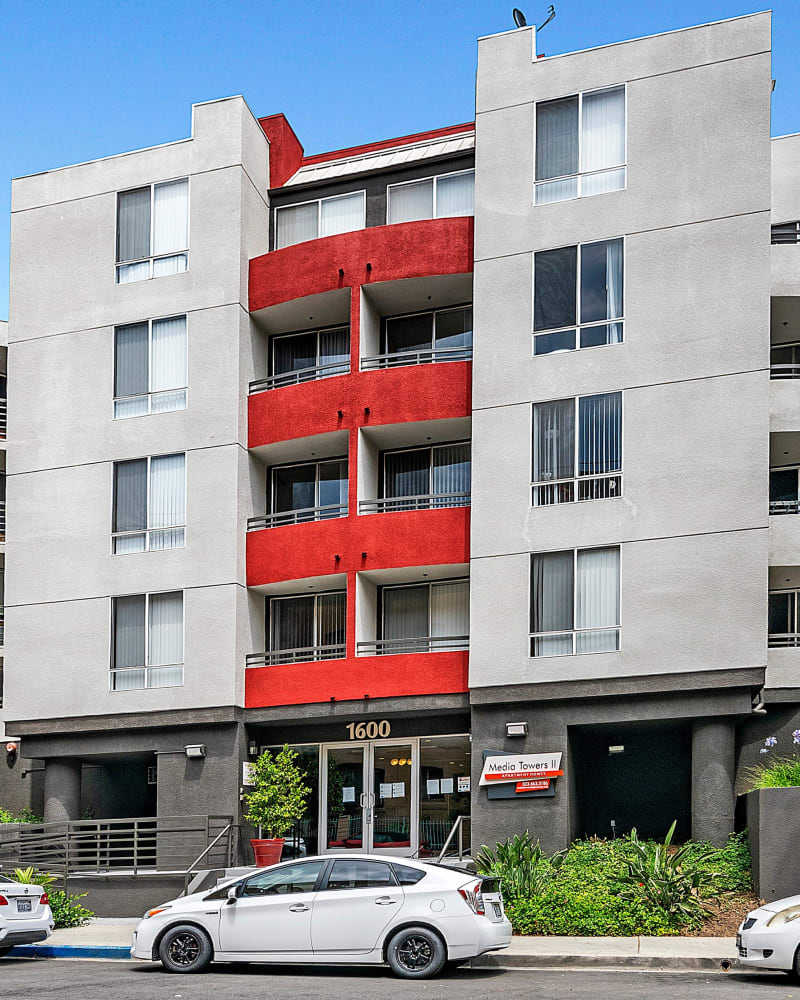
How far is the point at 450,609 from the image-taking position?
91.2 ft

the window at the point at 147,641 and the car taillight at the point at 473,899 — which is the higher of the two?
the window at the point at 147,641

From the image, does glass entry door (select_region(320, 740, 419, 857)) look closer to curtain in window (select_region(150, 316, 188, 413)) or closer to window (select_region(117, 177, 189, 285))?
curtain in window (select_region(150, 316, 188, 413))

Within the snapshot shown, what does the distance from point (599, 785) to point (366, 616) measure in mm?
5855

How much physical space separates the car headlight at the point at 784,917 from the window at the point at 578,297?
1246 cm

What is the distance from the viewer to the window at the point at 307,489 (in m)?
29.4

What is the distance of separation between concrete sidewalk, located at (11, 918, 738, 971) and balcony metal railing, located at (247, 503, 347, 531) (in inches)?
397

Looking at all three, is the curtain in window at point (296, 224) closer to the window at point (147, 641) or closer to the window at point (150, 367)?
the window at point (150, 367)

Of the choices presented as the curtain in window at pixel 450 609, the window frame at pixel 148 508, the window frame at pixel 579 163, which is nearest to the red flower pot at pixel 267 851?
the curtain in window at pixel 450 609

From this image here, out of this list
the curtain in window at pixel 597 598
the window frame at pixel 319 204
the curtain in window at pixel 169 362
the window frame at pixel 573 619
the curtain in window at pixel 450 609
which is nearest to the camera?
the window frame at pixel 573 619

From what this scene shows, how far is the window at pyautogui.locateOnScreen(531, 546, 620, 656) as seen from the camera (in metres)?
24.9

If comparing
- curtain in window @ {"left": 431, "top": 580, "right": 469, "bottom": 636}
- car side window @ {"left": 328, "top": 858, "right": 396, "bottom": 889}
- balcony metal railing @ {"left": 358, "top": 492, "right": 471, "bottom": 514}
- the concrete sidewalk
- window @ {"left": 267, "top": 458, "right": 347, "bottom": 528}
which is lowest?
the concrete sidewalk

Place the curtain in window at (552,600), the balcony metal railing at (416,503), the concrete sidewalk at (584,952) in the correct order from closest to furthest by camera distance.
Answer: the concrete sidewalk at (584,952), the curtain in window at (552,600), the balcony metal railing at (416,503)

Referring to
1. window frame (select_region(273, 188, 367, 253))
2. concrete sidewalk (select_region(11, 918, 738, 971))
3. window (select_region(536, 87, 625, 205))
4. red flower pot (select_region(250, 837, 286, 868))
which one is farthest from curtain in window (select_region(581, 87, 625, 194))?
concrete sidewalk (select_region(11, 918, 738, 971))

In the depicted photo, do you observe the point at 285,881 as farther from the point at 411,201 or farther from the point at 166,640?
the point at 411,201
